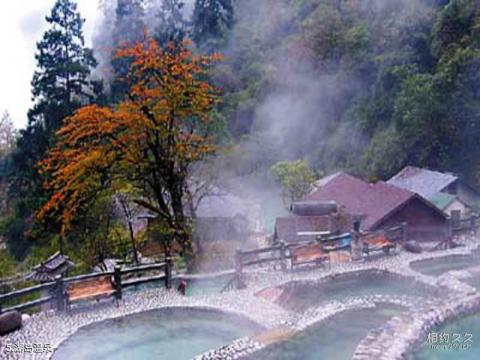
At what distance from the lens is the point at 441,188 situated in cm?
2209

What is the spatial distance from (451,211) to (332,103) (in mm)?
14696

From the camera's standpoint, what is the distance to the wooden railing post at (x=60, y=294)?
38.4 feet

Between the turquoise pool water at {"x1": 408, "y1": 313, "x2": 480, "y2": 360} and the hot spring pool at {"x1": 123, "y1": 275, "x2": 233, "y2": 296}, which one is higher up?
the hot spring pool at {"x1": 123, "y1": 275, "x2": 233, "y2": 296}

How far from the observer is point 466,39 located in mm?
25203

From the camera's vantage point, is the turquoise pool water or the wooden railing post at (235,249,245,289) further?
the wooden railing post at (235,249,245,289)

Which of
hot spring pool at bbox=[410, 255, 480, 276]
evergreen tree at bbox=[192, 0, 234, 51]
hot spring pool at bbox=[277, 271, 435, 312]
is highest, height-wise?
evergreen tree at bbox=[192, 0, 234, 51]

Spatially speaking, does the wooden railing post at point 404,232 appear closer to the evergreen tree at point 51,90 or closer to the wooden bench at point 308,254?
the wooden bench at point 308,254

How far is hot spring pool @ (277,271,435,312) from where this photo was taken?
12.9 metres

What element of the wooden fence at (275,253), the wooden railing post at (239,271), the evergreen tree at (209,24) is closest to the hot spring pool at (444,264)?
the wooden fence at (275,253)

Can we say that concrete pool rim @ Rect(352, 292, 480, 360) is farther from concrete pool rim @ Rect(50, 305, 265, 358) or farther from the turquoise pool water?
concrete pool rim @ Rect(50, 305, 265, 358)

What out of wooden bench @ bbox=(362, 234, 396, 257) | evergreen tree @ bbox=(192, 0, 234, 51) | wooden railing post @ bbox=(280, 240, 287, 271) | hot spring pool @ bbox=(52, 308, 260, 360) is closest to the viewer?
hot spring pool @ bbox=(52, 308, 260, 360)

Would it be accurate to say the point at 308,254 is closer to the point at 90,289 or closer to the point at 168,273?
the point at 168,273

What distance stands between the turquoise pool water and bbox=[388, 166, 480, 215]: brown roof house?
10697mm

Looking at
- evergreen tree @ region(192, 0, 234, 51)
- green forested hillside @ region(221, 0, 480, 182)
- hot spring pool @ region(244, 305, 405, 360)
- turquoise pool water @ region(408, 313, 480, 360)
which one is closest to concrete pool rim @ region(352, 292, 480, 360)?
turquoise pool water @ region(408, 313, 480, 360)
